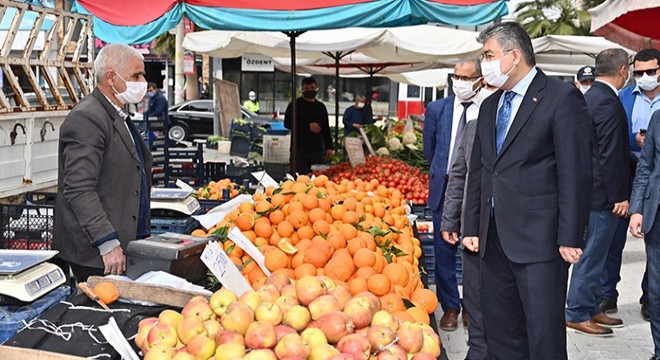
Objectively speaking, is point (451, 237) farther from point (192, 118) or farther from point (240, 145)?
point (192, 118)

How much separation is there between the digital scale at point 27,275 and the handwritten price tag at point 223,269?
75 cm

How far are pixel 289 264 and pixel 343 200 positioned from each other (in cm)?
132

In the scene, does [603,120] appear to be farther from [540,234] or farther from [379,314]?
[379,314]

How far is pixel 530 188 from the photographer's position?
12.3 ft

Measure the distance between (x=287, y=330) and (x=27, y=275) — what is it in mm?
1402

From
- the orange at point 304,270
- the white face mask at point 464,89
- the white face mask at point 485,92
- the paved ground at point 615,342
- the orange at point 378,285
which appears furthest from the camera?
the paved ground at point 615,342

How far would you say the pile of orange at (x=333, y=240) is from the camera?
363 cm

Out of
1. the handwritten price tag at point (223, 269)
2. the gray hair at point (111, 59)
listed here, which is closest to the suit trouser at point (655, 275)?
the handwritten price tag at point (223, 269)

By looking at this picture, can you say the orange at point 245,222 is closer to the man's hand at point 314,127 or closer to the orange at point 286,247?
the orange at point 286,247

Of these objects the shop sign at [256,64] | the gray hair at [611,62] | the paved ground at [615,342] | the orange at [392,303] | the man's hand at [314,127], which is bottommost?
the paved ground at [615,342]

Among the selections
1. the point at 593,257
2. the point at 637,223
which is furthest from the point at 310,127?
the point at 637,223

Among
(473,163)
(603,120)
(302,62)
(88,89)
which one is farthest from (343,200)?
(302,62)

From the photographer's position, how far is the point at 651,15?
7.72 m

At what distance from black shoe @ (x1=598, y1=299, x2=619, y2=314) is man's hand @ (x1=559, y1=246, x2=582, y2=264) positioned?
10.4ft
